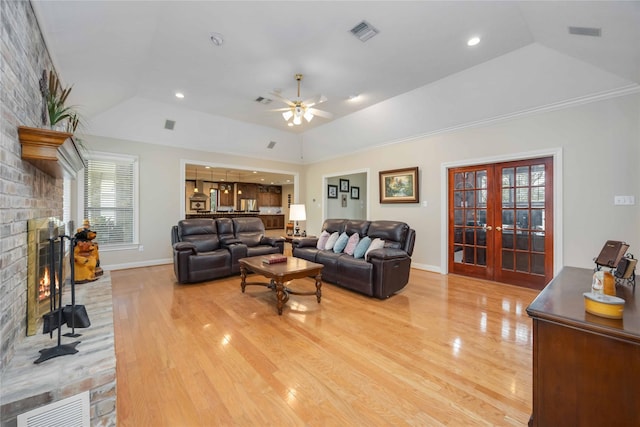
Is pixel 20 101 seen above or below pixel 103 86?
below

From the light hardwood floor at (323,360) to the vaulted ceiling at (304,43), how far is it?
108 inches

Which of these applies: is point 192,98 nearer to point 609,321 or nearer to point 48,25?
point 48,25

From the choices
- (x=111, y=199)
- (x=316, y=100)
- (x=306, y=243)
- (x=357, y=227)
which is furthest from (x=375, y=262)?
(x=111, y=199)

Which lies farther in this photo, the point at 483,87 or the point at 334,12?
the point at 483,87

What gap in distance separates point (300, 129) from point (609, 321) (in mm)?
6378

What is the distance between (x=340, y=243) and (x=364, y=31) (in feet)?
9.39

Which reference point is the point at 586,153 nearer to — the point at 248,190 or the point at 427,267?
the point at 427,267

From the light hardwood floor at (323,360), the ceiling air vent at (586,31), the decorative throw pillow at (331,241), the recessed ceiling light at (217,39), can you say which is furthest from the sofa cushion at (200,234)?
the ceiling air vent at (586,31)

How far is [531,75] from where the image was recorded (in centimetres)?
339

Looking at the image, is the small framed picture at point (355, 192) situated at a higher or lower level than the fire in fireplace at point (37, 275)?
higher

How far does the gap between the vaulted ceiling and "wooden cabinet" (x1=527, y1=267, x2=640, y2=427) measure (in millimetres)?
2492

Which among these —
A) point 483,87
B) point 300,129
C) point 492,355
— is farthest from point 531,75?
point 300,129

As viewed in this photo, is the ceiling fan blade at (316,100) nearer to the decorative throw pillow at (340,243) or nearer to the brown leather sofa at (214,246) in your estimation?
the decorative throw pillow at (340,243)

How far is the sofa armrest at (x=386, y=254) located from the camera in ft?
11.2
